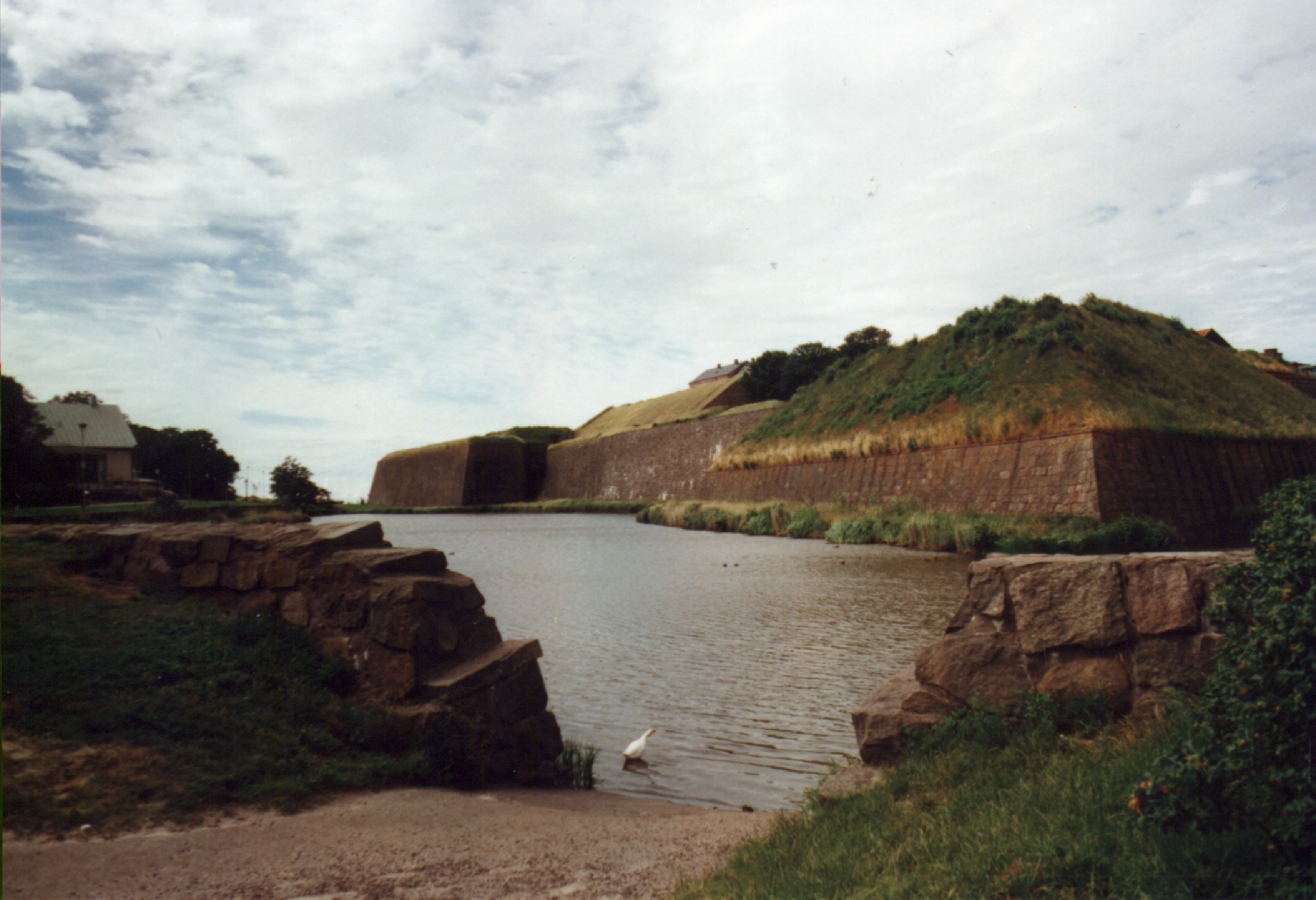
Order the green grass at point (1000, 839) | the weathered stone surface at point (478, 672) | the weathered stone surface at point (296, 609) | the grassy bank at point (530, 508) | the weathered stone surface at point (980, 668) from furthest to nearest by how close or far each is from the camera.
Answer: the grassy bank at point (530, 508), the weathered stone surface at point (296, 609), the weathered stone surface at point (478, 672), the weathered stone surface at point (980, 668), the green grass at point (1000, 839)

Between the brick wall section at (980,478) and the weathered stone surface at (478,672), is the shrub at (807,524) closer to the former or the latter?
the brick wall section at (980,478)

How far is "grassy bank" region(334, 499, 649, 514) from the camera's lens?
168 ft

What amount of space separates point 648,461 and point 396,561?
46450mm

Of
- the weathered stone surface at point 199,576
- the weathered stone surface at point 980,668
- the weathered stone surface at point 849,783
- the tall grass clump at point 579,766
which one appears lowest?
the tall grass clump at point 579,766

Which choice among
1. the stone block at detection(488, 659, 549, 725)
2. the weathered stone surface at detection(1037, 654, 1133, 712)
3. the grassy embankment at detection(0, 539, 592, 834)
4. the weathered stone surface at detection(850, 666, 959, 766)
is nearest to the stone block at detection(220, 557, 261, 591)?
the grassy embankment at detection(0, 539, 592, 834)

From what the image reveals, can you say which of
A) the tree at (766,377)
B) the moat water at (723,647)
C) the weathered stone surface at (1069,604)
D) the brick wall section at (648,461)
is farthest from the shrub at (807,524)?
the tree at (766,377)

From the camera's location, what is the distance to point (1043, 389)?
2142cm

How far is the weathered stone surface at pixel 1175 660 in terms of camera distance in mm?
3637

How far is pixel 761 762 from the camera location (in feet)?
17.5

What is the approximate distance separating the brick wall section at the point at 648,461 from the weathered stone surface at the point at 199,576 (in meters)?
33.7

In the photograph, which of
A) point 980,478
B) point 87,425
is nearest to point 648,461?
point 980,478

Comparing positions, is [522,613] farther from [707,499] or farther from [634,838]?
[707,499]

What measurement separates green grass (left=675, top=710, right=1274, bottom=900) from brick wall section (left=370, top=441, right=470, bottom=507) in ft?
195

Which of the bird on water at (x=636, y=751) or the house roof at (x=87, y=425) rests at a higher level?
the house roof at (x=87, y=425)
